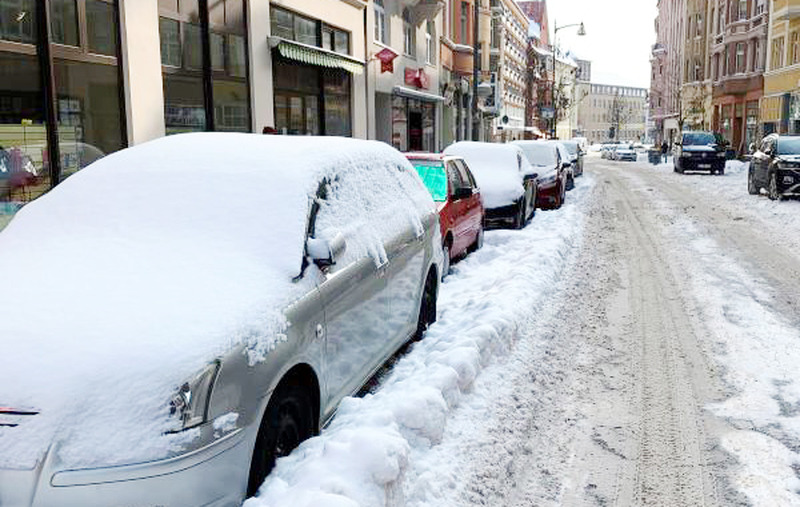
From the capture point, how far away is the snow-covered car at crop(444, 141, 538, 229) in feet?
41.5

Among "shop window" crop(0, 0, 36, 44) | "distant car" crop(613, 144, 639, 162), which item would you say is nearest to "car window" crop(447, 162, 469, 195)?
"shop window" crop(0, 0, 36, 44)

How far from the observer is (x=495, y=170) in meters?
13.2

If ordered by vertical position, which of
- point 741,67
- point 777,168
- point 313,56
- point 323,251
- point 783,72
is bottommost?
point 777,168

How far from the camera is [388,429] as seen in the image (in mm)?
3771

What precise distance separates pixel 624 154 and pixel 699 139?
29.9 m

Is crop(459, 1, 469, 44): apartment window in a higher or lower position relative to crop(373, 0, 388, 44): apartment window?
higher

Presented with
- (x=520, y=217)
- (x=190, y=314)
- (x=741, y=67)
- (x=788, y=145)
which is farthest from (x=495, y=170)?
(x=741, y=67)

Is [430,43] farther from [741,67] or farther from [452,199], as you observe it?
[741,67]

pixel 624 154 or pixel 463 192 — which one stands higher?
pixel 463 192

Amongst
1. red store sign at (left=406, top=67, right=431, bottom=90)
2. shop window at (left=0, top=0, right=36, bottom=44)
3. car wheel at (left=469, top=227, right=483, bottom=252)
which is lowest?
car wheel at (left=469, top=227, right=483, bottom=252)

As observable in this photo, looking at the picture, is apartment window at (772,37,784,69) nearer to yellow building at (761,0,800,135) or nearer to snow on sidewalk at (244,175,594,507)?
yellow building at (761,0,800,135)

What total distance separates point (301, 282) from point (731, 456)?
2.54 metres

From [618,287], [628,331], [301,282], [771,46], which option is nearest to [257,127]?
[618,287]

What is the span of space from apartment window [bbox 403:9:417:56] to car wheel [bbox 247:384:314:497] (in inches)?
956
